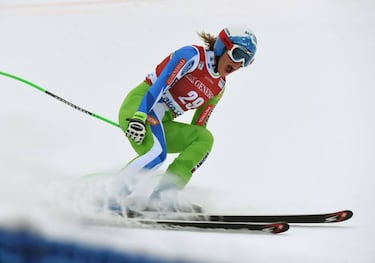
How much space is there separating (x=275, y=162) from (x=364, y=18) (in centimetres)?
71

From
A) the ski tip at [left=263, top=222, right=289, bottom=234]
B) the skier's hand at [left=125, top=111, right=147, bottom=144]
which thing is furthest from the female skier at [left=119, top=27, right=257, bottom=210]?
the ski tip at [left=263, top=222, right=289, bottom=234]

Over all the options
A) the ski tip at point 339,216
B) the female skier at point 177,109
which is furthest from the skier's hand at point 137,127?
the ski tip at point 339,216

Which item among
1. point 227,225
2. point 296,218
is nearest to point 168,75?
point 227,225

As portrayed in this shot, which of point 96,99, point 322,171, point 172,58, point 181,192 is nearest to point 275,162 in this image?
point 322,171

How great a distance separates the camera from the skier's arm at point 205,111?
4.90ft

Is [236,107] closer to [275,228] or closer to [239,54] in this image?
[239,54]

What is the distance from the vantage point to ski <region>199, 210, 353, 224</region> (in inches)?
55.8

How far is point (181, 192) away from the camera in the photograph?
1.45 metres

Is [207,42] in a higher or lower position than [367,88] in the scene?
lower

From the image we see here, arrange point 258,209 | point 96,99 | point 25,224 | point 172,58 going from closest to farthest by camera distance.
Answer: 1. point 25,224
2. point 172,58
3. point 258,209
4. point 96,99

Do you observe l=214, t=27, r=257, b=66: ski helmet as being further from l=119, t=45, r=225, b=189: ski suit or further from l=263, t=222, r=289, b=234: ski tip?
l=263, t=222, r=289, b=234: ski tip

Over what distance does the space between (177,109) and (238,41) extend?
0.75 ft

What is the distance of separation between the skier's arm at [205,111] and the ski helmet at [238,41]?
129 mm

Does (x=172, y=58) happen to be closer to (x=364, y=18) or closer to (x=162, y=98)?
(x=162, y=98)
